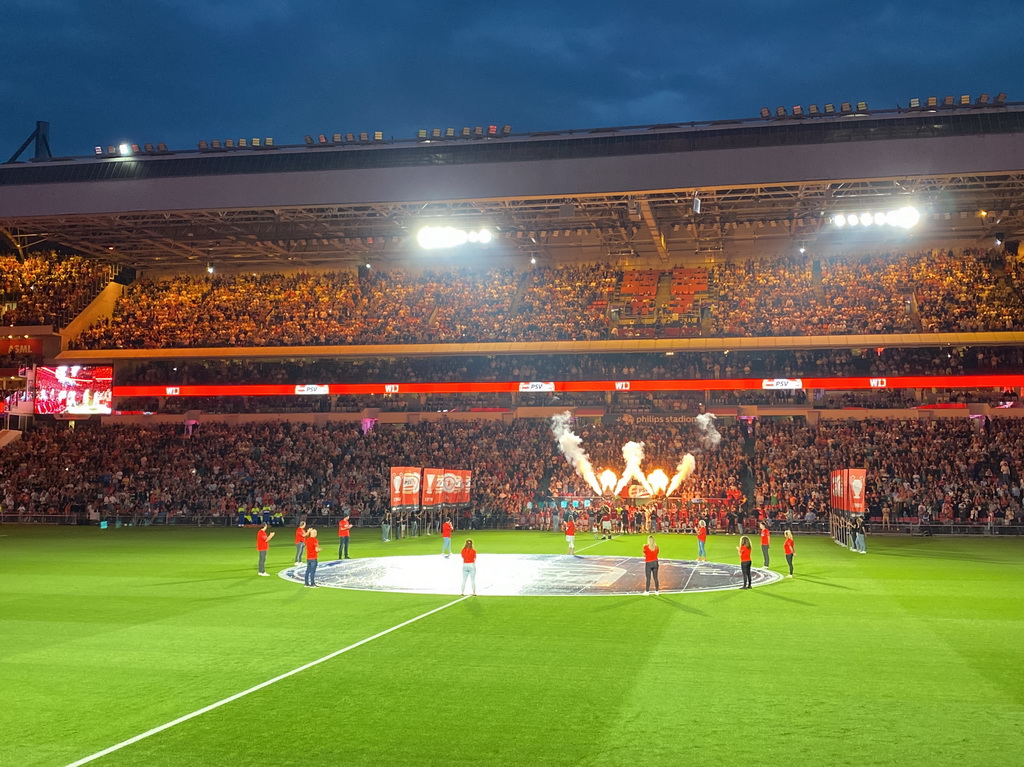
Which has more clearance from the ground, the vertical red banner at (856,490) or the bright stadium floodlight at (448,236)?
the bright stadium floodlight at (448,236)

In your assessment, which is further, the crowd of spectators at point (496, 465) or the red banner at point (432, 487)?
the crowd of spectators at point (496, 465)

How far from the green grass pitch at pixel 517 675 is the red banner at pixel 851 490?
9296 mm

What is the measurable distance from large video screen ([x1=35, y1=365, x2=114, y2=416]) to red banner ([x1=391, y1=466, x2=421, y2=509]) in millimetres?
27528

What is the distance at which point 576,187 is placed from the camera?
46.9m

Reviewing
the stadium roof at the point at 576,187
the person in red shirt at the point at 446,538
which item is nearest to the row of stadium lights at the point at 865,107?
the stadium roof at the point at 576,187

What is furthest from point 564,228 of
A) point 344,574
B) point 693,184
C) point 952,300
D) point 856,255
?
point 344,574

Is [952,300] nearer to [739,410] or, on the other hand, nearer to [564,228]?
[739,410]

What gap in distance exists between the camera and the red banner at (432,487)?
40531 mm

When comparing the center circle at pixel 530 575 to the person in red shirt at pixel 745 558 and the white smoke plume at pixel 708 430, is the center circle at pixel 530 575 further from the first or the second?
the white smoke plume at pixel 708 430

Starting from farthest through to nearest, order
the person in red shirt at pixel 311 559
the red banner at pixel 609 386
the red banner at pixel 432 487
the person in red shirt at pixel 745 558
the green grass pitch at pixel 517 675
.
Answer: the red banner at pixel 609 386, the red banner at pixel 432 487, the person in red shirt at pixel 311 559, the person in red shirt at pixel 745 558, the green grass pitch at pixel 517 675

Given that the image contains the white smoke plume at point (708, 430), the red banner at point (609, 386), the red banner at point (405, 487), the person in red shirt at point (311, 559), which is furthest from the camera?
the white smoke plume at point (708, 430)

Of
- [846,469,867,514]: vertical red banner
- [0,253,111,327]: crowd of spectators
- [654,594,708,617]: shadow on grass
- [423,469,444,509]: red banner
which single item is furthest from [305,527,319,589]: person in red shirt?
[0,253,111,327]: crowd of spectators

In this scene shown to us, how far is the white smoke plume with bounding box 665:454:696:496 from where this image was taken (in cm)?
4673

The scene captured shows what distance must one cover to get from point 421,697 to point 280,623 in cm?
651
